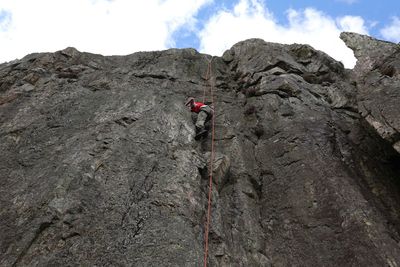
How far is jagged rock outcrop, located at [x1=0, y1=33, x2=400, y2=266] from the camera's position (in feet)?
25.2

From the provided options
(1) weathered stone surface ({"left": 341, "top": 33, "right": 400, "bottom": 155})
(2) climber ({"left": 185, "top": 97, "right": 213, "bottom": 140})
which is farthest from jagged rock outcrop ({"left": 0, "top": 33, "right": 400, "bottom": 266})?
(2) climber ({"left": 185, "top": 97, "right": 213, "bottom": 140})

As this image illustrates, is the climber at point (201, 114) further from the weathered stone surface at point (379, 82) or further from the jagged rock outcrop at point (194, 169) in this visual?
the weathered stone surface at point (379, 82)

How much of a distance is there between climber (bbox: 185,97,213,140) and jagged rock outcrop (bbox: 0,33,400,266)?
0.98ft

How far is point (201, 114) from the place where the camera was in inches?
498

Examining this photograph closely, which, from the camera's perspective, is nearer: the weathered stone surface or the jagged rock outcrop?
the jagged rock outcrop

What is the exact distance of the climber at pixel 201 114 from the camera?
1220cm

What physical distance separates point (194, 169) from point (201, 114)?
3.34 meters

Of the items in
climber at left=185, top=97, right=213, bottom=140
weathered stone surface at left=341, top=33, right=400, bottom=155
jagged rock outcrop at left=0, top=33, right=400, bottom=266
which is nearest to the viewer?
jagged rock outcrop at left=0, top=33, right=400, bottom=266

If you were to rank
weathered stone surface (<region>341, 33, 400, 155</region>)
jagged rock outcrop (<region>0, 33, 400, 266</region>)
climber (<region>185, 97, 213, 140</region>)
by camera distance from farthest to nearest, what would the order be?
climber (<region>185, 97, 213, 140</region>), weathered stone surface (<region>341, 33, 400, 155</region>), jagged rock outcrop (<region>0, 33, 400, 266</region>)

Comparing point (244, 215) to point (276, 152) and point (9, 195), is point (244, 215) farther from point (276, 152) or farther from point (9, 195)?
point (9, 195)

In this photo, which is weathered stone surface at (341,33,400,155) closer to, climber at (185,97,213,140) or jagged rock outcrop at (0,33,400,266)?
jagged rock outcrop at (0,33,400,266)

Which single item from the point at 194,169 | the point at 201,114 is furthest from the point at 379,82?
the point at 194,169

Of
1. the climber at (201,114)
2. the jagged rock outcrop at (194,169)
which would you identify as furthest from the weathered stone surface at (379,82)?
the climber at (201,114)

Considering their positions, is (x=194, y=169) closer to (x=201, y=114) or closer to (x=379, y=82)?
(x=201, y=114)
